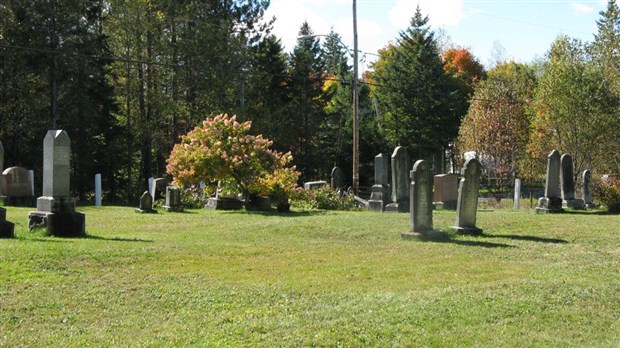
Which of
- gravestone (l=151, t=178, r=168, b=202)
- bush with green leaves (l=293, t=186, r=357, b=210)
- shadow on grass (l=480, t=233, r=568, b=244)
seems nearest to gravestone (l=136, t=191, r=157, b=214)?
gravestone (l=151, t=178, r=168, b=202)

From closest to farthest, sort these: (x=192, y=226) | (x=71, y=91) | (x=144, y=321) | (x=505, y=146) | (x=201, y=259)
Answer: (x=144, y=321), (x=201, y=259), (x=192, y=226), (x=71, y=91), (x=505, y=146)

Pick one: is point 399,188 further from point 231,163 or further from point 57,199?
point 57,199

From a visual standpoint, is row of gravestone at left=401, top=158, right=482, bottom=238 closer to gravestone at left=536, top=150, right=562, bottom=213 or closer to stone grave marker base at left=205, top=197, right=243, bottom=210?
gravestone at left=536, top=150, right=562, bottom=213

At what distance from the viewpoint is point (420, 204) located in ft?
51.0

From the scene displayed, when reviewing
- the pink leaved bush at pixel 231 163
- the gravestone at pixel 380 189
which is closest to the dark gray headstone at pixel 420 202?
the pink leaved bush at pixel 231 163

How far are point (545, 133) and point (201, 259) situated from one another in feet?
104

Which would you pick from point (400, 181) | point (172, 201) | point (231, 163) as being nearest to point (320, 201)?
point (400, 181)

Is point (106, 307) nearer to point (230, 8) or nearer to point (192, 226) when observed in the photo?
point (192, 226)

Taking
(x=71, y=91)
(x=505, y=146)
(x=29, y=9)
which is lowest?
(x=505, y=146)

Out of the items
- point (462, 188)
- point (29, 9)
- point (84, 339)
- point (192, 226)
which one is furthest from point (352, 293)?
point (29, 9)

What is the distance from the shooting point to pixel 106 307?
8.41 meters

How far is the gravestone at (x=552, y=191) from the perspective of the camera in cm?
2255

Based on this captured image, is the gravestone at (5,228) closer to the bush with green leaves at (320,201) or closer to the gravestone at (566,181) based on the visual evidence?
the bush with green leaves at (320,201)

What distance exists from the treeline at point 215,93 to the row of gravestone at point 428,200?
54.4 ft
